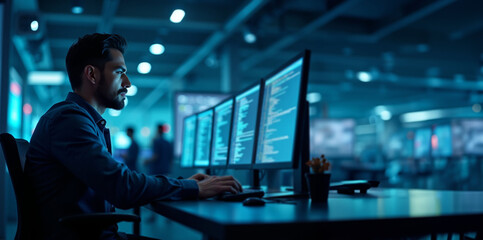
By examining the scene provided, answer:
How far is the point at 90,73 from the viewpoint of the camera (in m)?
1.58

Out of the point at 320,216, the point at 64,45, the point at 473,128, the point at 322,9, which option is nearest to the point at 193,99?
the point at 322,9

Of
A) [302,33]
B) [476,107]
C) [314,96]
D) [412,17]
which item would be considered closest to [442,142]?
[412,17]

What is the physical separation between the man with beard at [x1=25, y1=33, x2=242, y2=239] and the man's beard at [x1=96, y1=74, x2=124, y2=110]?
0.08ft

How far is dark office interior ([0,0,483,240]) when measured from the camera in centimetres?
608

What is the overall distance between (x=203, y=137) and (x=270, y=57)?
7405 millimetres

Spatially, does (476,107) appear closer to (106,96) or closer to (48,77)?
(48,77)

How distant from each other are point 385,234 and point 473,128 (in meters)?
9.42

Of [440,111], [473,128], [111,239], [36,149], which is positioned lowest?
[111,239]

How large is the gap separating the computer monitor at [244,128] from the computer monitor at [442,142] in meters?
7.98

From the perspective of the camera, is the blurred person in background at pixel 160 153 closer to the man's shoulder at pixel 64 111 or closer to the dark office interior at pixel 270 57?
the dark office interior at pixel 270 57

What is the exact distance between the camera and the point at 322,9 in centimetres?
714

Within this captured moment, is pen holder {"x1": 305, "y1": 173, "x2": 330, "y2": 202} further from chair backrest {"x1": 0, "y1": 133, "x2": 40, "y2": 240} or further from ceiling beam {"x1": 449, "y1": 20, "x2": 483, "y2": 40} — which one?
ceiling beam {"x1": 449, "y1": 20, "x2": 483, "y2": 40}

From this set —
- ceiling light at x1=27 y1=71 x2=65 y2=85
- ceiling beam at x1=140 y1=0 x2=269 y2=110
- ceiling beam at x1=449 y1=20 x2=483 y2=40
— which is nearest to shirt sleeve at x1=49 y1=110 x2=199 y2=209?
ceiling beam at x1=140 y1=0 x2=269 y2=110

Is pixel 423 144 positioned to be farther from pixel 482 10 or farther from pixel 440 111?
pixel 440 111
